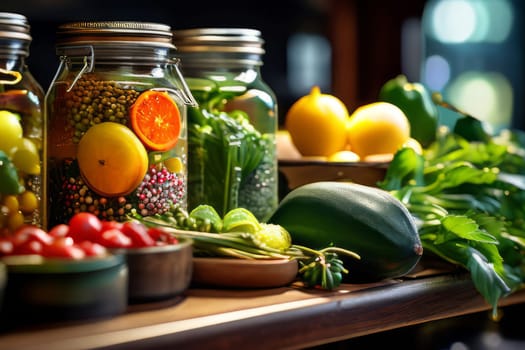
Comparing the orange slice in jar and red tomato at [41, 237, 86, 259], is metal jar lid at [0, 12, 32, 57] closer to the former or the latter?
the orange slice in jar

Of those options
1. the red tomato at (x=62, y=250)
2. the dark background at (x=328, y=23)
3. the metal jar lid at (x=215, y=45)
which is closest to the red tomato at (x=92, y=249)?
the red tomato at (x=62, y=250)

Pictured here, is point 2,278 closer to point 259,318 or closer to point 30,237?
point 30,237

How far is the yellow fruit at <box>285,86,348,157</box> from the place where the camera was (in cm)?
130

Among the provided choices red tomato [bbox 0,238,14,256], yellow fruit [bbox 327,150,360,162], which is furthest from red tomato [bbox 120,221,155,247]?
yellow fruit [bbox 327,150,360,162]

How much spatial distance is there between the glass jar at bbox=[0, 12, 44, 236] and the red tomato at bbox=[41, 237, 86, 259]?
5.7 inches

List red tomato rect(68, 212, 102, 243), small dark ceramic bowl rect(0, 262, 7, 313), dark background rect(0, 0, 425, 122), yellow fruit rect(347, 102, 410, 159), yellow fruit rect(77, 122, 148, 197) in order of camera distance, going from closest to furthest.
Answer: small dark ceramic bowl rect(0, 262, 7, 313)
red tomato rect(68, 212, 102, 243)
yellow fruit rect(77, 122, 148, 197)
yellow fruit rect(347, 102, 410, 159)
dark background rect(0, 0, 425, 122)

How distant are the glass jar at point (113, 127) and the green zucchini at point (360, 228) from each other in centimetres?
14

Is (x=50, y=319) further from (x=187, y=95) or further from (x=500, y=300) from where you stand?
(x=500, y=300)

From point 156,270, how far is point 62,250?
92 mm

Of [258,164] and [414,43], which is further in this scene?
[414,43]

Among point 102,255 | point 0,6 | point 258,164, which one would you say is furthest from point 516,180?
point 0,6

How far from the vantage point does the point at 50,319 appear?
68cm

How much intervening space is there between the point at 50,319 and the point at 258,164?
449 millimetres

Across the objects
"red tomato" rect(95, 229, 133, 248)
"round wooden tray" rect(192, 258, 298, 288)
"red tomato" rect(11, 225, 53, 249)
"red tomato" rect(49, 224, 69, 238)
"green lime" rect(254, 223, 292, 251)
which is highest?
"red tomato" rect(11, 225, 53, 249)
